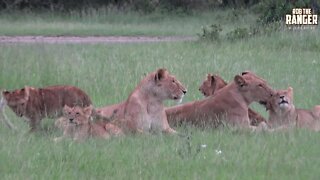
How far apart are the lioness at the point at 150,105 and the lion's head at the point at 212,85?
43.8 inches

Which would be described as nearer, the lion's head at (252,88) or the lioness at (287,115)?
the lioness at (287,115)

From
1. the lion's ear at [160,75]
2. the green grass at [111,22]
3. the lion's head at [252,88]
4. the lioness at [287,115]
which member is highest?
the lion's ear at [160,75]

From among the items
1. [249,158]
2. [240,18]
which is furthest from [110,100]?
[240,18]

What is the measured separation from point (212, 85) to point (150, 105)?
1467 mm

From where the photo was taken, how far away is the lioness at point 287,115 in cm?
863

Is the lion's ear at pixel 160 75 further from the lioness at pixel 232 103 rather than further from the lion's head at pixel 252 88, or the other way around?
the lion's head at pixel 252 88

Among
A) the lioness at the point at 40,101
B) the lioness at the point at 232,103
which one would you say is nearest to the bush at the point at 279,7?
the lioness at the point at 232,103

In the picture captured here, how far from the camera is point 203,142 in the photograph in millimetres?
7641

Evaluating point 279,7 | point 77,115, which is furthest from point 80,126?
point 279,7

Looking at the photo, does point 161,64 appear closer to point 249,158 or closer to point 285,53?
point 285,53

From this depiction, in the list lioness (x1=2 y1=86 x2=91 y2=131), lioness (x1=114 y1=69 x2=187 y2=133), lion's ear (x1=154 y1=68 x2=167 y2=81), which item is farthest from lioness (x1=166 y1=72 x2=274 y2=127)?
lioness (x1=2 y1=86 x2=91 y2=131)

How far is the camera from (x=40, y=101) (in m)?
8.88

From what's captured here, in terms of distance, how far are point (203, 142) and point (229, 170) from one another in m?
1.19

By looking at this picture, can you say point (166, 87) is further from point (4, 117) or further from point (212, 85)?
point (4, 117)
